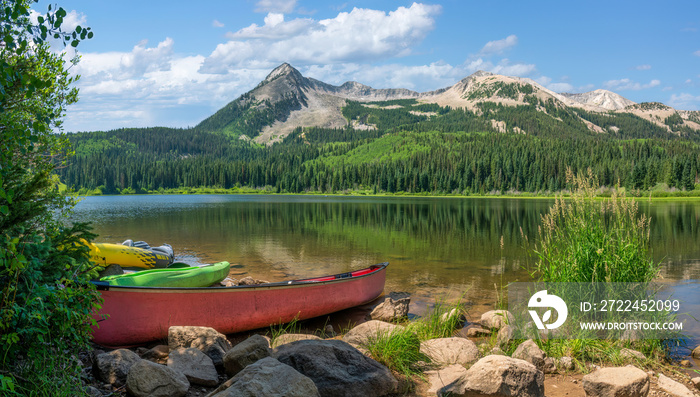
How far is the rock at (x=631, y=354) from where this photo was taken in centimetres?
813

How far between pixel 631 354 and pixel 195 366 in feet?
26.1

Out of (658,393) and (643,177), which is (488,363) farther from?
(643,177)

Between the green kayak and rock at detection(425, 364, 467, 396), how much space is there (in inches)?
303

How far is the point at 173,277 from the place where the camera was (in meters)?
12.1

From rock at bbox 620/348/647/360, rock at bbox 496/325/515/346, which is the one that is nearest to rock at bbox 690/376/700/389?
rock at bbox 620/348/647/360

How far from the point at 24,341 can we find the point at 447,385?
570 cm

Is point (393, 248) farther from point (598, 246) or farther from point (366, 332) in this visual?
point (598, 246)

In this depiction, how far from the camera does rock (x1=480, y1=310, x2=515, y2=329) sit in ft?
33.2

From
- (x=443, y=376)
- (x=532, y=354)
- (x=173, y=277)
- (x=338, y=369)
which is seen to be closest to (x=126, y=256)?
(x=173, y=277)

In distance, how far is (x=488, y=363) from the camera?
647 cm

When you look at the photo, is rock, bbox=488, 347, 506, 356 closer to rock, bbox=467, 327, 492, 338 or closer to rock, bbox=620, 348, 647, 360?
rock, bbox=620, 348, 647, 360

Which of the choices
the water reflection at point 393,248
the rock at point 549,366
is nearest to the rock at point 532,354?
the rock at point 549,366

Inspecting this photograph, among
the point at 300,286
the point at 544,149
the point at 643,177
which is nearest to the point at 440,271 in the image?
the point at 300,286

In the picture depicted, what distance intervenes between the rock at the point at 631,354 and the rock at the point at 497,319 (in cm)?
216
